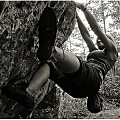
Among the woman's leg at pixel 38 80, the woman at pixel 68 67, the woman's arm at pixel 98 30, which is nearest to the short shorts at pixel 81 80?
the woman at pixel 68 67


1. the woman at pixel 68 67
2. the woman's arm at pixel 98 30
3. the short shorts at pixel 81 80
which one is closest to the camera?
the woman at pixel 68 67

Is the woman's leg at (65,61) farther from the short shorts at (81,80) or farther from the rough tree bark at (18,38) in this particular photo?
the rough tree bark at (18,38)

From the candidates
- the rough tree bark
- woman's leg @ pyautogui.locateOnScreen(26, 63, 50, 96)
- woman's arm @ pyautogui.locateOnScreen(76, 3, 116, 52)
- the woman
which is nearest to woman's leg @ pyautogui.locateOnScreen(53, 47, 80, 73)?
the woman

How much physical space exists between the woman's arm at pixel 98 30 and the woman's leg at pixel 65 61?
0.91m

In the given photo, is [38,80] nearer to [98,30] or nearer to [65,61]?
[65,61]

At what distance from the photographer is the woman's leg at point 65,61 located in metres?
3.44

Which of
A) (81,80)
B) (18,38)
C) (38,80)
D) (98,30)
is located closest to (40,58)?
(38,80)

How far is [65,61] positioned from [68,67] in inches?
5.4

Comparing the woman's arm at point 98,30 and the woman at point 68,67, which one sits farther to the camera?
the woman's arm at point 98,30

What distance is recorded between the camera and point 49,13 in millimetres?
3234

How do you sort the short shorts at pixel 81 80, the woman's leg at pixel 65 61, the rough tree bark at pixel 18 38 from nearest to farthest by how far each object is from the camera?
the rough tree bark at pixel 18 38, the woman's leg at pixel 65 61, the short shorts at pixel 81 80

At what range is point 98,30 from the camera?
13.8 feet

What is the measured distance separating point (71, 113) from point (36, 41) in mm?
5116

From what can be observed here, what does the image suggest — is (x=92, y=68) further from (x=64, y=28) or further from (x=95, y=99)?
(x=64, y=28)
